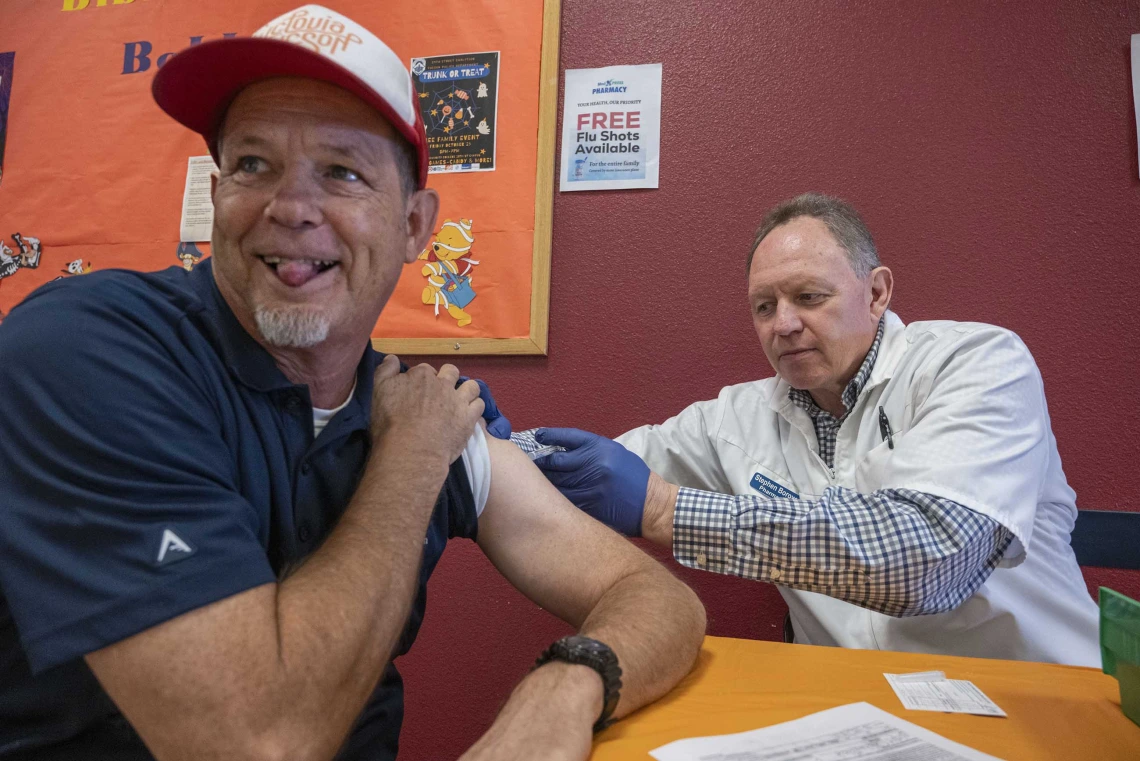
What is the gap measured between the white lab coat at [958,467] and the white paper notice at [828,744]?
52 centimetres

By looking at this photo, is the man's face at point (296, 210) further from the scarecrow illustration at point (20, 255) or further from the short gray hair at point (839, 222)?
the scarecrow illustration at point (20, 255)

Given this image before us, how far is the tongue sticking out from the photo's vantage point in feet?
2.80

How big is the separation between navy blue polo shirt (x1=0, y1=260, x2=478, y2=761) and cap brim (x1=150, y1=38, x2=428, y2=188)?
211 mm

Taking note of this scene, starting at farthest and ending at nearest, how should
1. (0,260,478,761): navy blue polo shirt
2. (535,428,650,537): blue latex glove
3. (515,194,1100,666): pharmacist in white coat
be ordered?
(535,428,650,537): blue latex glove, (515,194,1100,666): pharmacist in white coat, (0,260,478,761): navy blue polo shirt

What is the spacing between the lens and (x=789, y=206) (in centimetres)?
146

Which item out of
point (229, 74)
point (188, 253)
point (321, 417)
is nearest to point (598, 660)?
point (321, 417)

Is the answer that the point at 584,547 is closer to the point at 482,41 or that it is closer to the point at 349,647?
the point at 349,647

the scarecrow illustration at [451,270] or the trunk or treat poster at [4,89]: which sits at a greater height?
the trunk or treat poster at [4,89]

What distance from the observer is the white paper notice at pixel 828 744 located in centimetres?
60

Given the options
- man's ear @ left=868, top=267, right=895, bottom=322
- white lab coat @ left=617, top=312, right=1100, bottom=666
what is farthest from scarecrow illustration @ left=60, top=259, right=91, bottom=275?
man's ear @ left=868, top=267, right=895, bottom=322

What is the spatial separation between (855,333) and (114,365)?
1.23 m

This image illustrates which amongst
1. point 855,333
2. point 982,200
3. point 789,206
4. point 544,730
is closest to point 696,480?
point 855,333

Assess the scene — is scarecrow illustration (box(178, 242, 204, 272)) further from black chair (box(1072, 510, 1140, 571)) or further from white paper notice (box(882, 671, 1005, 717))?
black chair (box(1072, 510, 1140, 571))

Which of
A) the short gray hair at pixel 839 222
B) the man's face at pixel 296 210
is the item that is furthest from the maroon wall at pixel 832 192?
the man's face at pixel 296 210
